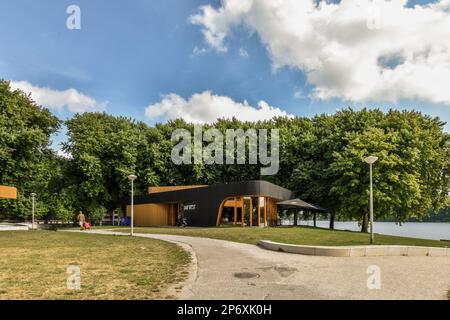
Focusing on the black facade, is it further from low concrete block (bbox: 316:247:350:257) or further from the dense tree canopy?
low concrete block (bbox: 316:247:350:257)

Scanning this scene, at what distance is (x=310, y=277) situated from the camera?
31.0 feet

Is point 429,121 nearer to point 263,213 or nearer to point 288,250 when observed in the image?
point 263,213

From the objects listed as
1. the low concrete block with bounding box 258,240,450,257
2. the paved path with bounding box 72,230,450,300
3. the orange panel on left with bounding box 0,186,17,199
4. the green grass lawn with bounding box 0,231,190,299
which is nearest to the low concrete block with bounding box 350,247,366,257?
the low concrete block with bounding box 258,240,450,257

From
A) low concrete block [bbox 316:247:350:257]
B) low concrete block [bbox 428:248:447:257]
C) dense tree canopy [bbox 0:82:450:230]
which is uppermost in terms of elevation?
dense tree canopy [bbox 0:82:450:230]

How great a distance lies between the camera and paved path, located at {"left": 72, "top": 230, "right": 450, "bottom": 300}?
762 cm

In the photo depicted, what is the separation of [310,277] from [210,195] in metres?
24.4

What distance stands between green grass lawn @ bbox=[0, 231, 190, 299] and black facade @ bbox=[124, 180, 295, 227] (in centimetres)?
1601

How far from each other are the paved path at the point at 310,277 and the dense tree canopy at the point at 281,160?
68.2 ft

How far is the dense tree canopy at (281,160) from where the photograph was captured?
109 ft
